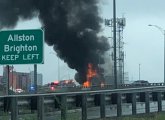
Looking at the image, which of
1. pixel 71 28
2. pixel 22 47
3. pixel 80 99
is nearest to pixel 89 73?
pixel 71 28

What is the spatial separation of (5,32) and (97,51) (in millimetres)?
66397

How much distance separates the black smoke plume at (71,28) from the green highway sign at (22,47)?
1994 inches

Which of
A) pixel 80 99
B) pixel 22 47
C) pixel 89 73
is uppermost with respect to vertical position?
pixel 89 73

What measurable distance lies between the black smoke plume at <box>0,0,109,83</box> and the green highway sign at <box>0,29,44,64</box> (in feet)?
166

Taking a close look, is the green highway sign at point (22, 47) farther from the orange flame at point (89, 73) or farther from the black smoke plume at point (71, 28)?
the orange flame at point (89, 73)

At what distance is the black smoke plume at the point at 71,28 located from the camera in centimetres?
6769

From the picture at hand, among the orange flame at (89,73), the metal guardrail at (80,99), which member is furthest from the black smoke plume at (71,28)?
the metal guardrail at (80,99)

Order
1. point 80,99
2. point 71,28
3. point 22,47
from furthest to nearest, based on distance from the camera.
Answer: point 71,28, point 80,99, point 22,47

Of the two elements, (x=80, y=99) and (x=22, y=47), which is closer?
(x=22, y=47)

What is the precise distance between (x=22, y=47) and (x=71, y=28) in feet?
203

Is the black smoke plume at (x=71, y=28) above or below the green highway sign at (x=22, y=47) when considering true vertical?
above

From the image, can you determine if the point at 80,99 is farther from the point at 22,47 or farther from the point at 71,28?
the point at 71,28

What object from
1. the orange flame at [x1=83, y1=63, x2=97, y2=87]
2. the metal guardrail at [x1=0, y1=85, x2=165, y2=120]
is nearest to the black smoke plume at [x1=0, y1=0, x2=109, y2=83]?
the orange flame at [x1=83, y1=63, x2=97, y2=87]

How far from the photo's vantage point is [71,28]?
73.6 m
